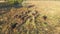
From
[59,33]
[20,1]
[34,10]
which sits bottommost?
[59,33]

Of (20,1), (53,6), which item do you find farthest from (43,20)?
(20,1)

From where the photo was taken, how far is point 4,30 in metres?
1.81

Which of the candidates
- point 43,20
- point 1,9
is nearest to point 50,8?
point 43,20

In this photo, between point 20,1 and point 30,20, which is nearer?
point 30,20

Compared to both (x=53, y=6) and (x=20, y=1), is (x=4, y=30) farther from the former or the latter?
(x=53, y=6)

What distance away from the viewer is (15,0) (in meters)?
1.98

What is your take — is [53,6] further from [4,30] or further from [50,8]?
[4,30]

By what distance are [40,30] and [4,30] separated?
1.63 ft

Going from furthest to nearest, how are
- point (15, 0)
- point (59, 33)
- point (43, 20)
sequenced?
point (15, 0) < point (43, 20) < point (59, 33)

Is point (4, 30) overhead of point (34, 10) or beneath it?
beneath

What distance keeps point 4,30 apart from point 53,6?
31.7 inches

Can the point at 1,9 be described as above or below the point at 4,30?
above

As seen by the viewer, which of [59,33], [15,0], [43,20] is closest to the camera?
[59,33]

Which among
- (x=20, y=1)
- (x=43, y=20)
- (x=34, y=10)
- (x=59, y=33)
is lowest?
(x=59, y=33)
